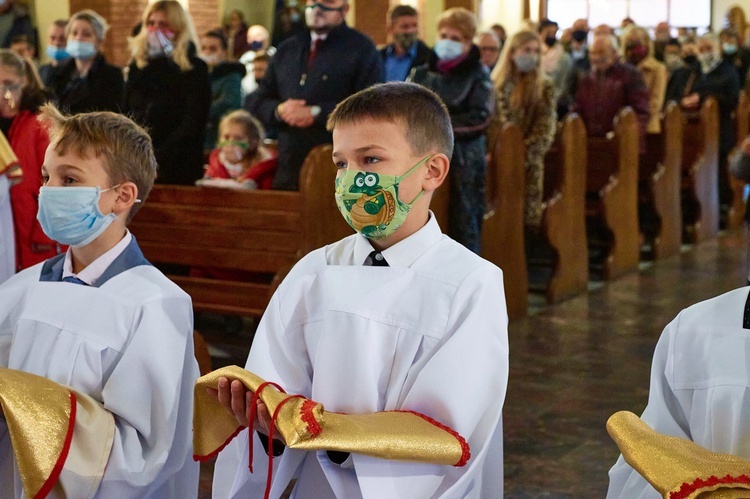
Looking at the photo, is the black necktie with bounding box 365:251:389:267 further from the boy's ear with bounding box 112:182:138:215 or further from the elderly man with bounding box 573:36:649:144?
the elderly man with bounding box 573:36:649:144

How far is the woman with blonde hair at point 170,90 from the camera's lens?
19.4 feet

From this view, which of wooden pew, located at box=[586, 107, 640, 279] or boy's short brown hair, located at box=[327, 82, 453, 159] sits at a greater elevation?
boy's short brown hair, located at box=[327, 82, 453, 159]

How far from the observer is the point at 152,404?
2.36 m

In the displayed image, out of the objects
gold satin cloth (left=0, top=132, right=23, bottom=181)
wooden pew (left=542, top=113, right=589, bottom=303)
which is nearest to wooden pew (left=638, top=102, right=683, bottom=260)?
wooden pew (left=542, top=113, right=589, bottom=303)

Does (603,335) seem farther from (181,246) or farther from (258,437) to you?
(258,437)

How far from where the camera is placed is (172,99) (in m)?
5.95

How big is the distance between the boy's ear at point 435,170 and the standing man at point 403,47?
5.61 meters

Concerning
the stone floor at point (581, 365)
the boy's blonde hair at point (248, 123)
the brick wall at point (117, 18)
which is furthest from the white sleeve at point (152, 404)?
the brick wall at point (117, 18)

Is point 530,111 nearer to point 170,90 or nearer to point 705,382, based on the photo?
point 170,90

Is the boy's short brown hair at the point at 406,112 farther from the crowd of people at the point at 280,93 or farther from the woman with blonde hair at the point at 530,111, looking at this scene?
the woman with blonde hair at the point at 530,111

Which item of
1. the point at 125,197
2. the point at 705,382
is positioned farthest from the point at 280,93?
the point at 705,382

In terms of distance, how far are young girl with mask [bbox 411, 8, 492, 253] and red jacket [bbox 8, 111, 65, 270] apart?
2.13 meters

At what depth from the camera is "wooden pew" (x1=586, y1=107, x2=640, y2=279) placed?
784cm

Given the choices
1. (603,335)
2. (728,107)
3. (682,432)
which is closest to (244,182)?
(603,335)
